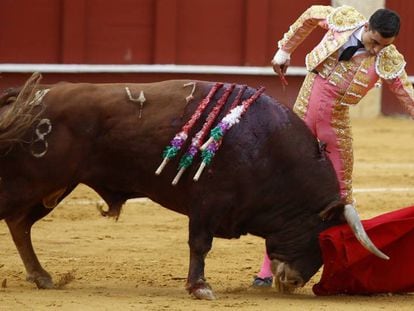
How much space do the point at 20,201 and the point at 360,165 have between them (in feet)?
17.3

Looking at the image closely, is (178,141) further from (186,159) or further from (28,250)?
(28,250)

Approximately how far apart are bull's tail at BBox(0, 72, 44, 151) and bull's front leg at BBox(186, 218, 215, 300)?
32.2 inches

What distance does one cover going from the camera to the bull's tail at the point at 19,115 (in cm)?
548

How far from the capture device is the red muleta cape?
5.59 m

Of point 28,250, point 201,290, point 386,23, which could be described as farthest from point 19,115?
point 386,23

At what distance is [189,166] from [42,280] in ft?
2.89

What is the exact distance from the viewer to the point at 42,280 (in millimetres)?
5789

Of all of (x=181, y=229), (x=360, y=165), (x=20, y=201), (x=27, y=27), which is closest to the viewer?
(x=20, y=201)

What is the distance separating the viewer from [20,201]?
5543 mm

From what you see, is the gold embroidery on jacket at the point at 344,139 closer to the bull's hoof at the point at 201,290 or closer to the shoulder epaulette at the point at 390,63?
the shoulder epaulette at the point at 390,63

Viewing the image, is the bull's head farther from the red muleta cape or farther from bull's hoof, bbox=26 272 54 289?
bull's hoof, bbox=26 272 54 289

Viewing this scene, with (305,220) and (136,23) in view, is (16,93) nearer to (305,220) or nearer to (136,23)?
(305,220)

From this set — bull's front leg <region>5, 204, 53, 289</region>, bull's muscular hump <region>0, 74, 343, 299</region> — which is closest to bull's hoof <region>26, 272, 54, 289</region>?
bull's front leg <region>5, 204, 53, 289</region>

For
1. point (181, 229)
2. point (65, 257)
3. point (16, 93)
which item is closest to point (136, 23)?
point (181, 229)
